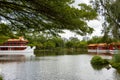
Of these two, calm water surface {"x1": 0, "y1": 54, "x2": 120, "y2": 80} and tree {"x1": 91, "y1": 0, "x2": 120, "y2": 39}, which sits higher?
tree {"x1": 91, "y1": 0, "x2": 120, "y2": 39}

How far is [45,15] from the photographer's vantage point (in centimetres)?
705

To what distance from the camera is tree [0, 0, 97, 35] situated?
6.70m

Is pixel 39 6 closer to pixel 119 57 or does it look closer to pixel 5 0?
pixel 5 0

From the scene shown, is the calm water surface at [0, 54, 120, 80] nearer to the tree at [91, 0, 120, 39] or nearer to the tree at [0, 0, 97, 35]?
the tree at [91, 0, 120, 39]

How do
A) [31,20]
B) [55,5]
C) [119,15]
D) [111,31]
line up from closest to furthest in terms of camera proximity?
[55,5] → [31,20] → [119,15] → [111,31]

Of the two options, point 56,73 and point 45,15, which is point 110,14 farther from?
point 45,15

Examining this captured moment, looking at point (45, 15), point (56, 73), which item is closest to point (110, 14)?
point (56, 73)

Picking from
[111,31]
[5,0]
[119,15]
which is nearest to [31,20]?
[5,0]

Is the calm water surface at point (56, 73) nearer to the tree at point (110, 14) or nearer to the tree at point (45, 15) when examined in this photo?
the tree at point (110, 14)

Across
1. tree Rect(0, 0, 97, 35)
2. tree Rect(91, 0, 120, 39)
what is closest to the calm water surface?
tree Rect(91, 0, 120, 39)

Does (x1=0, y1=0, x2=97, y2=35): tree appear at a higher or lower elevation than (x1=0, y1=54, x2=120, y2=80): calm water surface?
higher

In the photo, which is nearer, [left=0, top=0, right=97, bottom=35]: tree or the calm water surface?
[left=0, top=0, right=97, bottom=35]: tree

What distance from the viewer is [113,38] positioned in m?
29.9

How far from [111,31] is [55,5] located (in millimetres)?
22664
